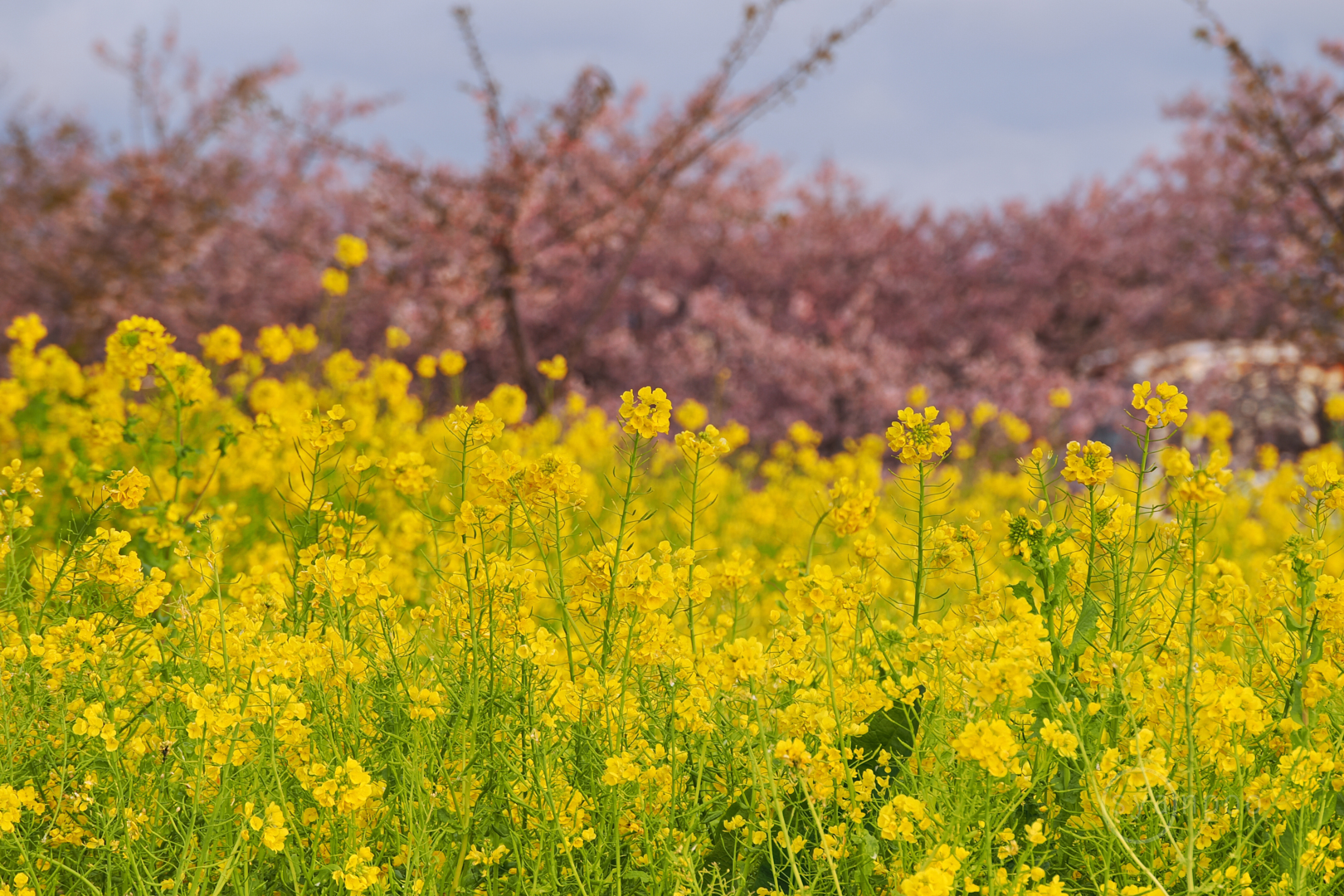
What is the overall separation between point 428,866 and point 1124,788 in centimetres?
132

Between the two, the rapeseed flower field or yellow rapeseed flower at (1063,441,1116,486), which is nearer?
the rapeseed flower field

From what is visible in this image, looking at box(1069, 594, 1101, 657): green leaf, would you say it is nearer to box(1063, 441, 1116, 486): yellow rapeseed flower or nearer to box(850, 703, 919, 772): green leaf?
box(1063, 441, 1116, 486): yellow rapeseed flower

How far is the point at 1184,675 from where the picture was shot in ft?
7.55

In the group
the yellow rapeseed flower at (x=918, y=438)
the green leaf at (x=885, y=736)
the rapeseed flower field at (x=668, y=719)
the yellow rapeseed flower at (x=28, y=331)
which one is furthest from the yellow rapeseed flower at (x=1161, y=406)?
the yellow rapeseed flower at (x=28, y=331)


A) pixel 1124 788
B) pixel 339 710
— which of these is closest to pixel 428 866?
pixel 339 710

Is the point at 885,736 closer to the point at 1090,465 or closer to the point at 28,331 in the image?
the point at 1090,465

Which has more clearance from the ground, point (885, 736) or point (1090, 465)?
point (1090, 465)

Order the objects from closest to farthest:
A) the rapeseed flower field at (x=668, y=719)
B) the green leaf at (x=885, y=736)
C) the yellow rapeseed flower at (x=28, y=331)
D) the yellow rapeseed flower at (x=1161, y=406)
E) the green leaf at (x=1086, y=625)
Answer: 1. the rapeseed flower field at (x=668, y=719)
2. the yellow rapeseed flower at (x=1161, y=406)
3. the green leaf at (x=1086, y=625)
4. the green leaf at (x=885, y=736)
5. the yellow rapeseed flower at (x=28, y=331)

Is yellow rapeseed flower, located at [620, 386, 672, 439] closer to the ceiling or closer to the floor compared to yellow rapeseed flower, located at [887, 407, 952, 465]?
closer to the ceiling

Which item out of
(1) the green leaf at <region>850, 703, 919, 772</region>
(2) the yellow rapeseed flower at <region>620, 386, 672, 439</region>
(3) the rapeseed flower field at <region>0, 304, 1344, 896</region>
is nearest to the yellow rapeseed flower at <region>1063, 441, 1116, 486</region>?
(3) the rapeseed flower field at <region>0, 304, 1344, 896</region>

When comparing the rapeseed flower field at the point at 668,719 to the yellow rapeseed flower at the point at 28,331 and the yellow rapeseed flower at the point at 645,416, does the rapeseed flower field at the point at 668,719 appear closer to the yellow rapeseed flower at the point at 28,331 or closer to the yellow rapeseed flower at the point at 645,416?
the yellow rapeseed flower at the point at 645,416

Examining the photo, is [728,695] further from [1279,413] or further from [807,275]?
[1279,413]

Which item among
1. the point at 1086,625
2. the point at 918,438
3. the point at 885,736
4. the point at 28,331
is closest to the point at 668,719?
the point at 885,736

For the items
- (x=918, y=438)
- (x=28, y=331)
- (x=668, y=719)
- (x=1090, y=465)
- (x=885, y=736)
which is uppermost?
(x=28, y=331)
